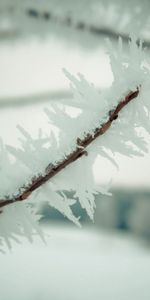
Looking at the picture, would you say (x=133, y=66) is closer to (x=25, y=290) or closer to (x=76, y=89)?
(x=76, y=89)

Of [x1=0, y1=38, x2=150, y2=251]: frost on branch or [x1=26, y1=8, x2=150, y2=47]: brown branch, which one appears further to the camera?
[x1=26, y1=8, x2=150, y2=47]: brown branch

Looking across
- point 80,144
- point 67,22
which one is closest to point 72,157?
point 80,144

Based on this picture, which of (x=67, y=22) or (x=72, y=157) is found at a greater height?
(x=72, y=157)

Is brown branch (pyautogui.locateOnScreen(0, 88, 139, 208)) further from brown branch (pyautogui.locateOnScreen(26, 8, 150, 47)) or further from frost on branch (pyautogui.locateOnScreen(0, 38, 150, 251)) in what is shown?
brown branch (pyautogui.locateOnScreen(26, 8, 150, 47))

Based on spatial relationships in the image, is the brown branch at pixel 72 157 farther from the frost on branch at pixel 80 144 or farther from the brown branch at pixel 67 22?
the brown branch at pixel 67 22

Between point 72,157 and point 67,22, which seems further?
point 67,22

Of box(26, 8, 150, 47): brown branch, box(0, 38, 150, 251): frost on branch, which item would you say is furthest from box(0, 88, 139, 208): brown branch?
box(26, 8, 150, 47): brown branch

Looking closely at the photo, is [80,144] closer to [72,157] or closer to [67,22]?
[72,157]

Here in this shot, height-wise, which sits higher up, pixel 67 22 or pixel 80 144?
pixel 80 144

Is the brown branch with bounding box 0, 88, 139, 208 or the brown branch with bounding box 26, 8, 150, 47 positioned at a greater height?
the brown branch with bounding box 0, 88, 139, 208
